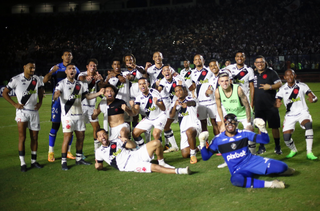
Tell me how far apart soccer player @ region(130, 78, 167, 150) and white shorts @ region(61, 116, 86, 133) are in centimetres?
117

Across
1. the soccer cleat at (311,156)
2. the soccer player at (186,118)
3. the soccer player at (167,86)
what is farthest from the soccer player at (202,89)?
the soccer cleat at (311,156)

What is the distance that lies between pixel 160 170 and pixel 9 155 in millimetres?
4358

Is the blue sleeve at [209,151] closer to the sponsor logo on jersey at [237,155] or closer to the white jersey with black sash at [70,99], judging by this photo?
the sponsor logo on jersey at [237,155]

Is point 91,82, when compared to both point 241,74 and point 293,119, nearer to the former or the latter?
point 241,74

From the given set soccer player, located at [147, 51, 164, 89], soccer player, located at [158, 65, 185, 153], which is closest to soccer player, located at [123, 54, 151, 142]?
soccer player, located at [147, 51, 164, 89]

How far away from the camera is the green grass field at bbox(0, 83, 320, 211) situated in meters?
4.58

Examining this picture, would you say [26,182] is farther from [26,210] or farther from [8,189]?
[26,210]

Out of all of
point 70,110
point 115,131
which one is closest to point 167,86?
point 115,131

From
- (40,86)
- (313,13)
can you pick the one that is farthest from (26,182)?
(313,13)

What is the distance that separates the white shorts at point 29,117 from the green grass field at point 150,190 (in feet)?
2.99

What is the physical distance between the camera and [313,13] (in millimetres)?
33531

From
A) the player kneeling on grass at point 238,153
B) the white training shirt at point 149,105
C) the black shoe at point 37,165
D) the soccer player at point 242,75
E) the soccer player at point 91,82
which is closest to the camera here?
the player kneeling on grass at point 238,153

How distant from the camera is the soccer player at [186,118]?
7.33 metres

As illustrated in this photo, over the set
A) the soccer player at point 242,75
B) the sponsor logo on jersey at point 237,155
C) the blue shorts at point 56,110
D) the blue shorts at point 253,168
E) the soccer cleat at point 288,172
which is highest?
the soccer player at point 242,75
